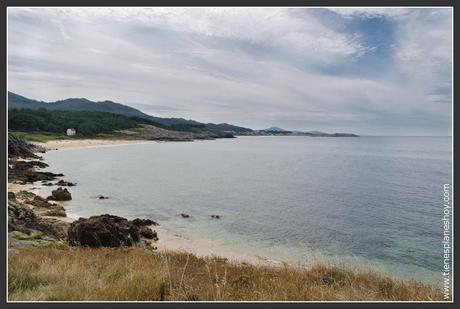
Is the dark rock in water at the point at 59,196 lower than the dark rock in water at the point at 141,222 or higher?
higher

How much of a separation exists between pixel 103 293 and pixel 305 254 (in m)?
18.8

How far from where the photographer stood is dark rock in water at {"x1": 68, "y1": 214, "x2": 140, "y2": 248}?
16.7 metres

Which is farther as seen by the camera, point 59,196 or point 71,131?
point 71,131

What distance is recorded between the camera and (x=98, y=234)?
17078mm

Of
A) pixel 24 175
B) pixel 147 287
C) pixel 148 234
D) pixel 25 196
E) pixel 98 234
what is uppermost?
pixel 147 287

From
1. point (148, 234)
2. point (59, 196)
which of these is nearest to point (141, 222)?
Answer: point (148, 234)

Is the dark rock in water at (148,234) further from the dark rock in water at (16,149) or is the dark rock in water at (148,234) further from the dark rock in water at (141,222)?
the dark rock in water at (16,149)

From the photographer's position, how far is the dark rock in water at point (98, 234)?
16656mm

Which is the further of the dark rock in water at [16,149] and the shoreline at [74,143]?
the shoreline at [74,143]

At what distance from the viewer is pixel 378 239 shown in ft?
92.5

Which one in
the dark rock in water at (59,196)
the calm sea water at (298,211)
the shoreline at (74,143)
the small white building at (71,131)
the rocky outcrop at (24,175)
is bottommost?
the calm sea water at (298,211)

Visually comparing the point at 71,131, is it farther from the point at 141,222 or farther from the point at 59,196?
the point at 141,222

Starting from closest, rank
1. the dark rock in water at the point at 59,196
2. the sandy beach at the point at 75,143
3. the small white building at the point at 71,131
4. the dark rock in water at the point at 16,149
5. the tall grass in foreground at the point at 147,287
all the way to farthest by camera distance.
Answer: the tall grass in foreground at the point at 147,287 → the dark rock in water at the point at 59,196 → the dark rock in water at the point at 16,149 → the sandy beach at the point at 75,143 → the small white building at the point at 71,131

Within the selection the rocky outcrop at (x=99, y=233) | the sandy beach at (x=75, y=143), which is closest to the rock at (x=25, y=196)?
the rocky outcrop at (x=99, y=233)
